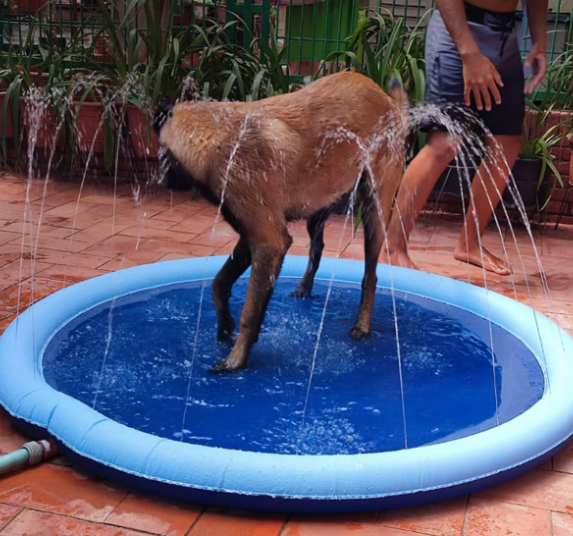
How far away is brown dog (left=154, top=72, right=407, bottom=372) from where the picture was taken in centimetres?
281

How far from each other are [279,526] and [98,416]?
666 mm

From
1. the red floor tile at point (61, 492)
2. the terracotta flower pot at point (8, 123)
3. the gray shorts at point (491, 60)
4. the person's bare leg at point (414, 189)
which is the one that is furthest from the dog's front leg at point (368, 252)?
the terracotta flower pot at point (8, 123)

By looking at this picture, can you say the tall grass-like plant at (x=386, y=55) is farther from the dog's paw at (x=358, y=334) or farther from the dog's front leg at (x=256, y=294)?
the dog's front leg at (x=256, y=294)

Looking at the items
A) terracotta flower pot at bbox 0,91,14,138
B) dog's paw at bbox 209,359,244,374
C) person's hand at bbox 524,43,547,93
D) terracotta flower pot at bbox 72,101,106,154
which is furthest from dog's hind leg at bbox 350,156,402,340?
terracotta flower pot at bbox 0,91,14,138

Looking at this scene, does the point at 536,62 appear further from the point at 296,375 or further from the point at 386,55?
the point at 296,375

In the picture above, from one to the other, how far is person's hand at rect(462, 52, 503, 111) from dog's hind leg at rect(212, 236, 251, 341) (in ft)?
4.86

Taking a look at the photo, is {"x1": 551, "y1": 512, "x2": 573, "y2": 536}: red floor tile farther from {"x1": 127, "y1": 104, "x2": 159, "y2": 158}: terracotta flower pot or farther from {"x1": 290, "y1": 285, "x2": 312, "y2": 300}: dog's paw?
{"x1": 127, "y1": 104, "x2": 159, "y2": 158}: terracotta flower pot

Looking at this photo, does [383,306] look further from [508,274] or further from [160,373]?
[160,373]

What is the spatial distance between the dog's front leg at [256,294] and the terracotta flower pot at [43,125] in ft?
12.0

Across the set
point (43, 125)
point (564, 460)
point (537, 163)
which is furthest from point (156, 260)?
point (537, 163)

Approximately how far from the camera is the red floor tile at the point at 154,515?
6.72 feet

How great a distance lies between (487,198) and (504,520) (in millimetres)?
2674

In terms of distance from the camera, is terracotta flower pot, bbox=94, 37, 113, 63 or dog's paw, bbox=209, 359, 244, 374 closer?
dog's paw, bbox=209, 359, 244, 374

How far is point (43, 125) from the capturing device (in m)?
6.14
